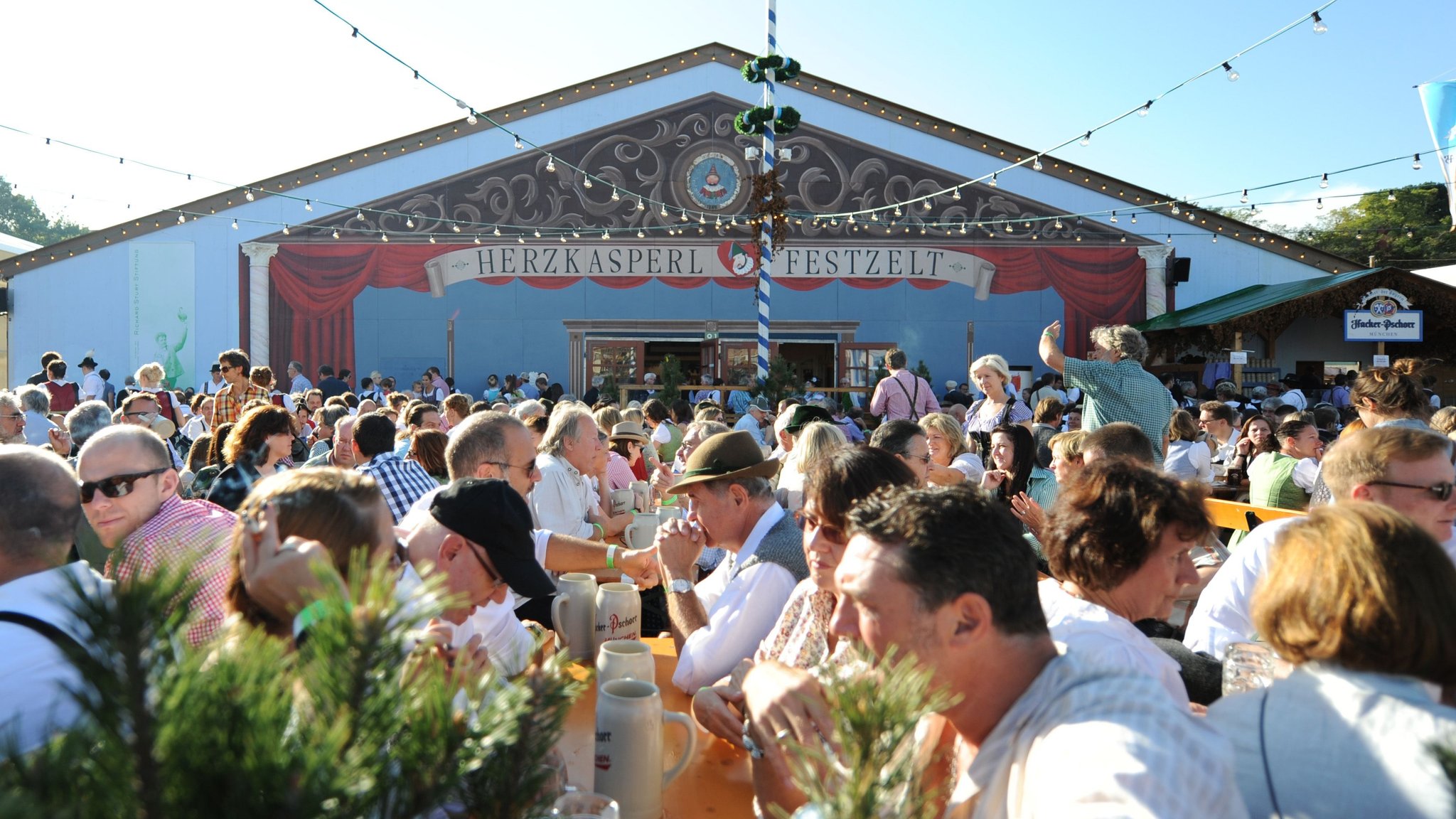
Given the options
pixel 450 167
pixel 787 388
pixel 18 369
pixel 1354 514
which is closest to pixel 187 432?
pixel 787 388

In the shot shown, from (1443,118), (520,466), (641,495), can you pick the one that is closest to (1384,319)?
(1443,118)

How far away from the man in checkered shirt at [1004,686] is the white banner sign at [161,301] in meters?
17.5

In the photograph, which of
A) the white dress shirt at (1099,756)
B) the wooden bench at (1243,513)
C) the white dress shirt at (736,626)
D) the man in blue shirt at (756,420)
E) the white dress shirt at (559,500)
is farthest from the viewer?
the man in blue shirt at (756,420)

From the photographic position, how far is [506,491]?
2150 mm

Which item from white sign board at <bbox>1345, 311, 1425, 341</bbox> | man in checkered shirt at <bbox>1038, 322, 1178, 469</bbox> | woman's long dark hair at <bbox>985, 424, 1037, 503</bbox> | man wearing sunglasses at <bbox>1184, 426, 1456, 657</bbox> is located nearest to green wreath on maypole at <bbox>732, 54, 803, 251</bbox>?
man in checkered shirt at <bbox>1038, 322, 1178, 469</bbox>

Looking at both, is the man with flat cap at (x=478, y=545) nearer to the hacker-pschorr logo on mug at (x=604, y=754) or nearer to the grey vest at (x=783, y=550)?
the hacker-pschorr logo on mug at (x=604, y=754)

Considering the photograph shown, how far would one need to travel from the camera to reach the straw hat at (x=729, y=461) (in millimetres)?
2723

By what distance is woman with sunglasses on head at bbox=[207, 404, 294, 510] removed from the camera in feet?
11.6

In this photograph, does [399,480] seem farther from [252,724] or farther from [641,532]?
[252,724]

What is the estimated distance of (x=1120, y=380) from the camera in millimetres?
4781

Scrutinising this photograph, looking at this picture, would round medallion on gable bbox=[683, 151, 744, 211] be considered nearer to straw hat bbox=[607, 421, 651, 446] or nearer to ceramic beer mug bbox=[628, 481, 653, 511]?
straw hat bbox=[607, 421, 651, 446]

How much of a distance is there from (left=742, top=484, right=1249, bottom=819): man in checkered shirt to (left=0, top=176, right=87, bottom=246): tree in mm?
58205

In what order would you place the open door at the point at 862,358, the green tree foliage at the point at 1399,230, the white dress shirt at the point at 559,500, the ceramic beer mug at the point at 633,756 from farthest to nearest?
the green tree foliage at the point at 1399,230 < the open door at the point at 862,358 < the white dress shirt at the point at 559,500 < the ceramic beer mug at the point at 633,756

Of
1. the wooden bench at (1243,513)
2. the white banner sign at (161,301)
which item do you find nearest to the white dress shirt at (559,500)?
the wooden bench at (1243,513)
